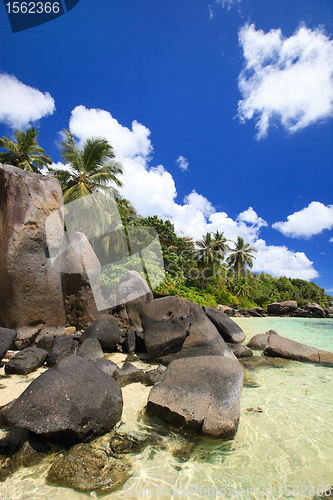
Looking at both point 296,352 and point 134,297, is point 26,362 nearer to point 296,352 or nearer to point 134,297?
point 134,297

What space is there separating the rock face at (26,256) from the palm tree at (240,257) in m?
30.2

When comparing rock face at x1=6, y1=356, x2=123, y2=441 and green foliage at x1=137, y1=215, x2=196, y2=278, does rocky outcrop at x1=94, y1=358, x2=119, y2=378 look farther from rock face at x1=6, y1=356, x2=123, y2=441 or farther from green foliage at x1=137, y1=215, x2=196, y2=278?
green foliage at x1=137, y1=215, x2=196, y2=278

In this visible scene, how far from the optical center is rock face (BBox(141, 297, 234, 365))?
5.83 metres

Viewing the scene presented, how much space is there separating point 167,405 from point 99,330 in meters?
3.65

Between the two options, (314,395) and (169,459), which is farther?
(314,395)

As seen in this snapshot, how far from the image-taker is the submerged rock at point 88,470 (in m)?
2.29

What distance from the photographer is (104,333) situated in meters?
6.66

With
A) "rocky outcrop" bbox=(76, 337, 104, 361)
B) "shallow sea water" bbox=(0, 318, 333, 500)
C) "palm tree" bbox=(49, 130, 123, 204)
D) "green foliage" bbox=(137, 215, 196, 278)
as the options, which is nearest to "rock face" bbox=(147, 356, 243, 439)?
"shallow sea water" bbox=(0, 318, 333, 500)

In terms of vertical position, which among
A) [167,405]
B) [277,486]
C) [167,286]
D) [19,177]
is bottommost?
[277,486]

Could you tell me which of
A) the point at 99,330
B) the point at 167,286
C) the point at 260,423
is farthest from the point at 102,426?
the point at 167,286

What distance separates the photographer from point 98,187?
18.4m

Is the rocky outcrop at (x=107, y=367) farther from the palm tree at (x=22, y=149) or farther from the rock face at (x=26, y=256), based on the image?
the palm tree at (x=22, y=149)

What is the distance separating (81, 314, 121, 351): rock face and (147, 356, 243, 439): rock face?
3.03 metres

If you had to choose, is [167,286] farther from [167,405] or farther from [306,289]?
[306,289]
